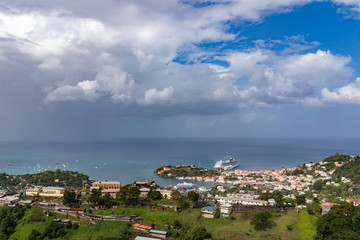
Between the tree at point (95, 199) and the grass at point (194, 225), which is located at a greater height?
the tree at point (95, 199)

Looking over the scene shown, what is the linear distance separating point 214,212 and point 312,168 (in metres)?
70.0

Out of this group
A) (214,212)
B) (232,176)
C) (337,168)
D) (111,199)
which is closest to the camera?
(214,212)

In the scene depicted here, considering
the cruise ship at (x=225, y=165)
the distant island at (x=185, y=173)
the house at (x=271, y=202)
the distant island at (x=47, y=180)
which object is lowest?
the house at (x=271, y=202)

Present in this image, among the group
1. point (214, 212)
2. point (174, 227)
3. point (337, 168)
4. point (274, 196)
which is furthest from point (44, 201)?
point (337, 168)

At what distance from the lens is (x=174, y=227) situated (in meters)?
31.5

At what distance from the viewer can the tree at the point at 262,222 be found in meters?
30.3

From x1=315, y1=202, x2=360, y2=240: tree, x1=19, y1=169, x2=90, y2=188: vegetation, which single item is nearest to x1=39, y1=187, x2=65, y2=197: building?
x1=19, y1=169, x2=90, y2=188: vegetation

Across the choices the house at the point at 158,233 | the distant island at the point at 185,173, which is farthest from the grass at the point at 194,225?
the distant island at the point at 185,173

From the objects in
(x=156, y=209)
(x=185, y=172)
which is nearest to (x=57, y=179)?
(x=185, y=172)

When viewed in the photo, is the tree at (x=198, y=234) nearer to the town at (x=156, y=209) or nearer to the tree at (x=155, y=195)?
the town at (x=156, y=209)

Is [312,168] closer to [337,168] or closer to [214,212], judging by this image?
[337,168]

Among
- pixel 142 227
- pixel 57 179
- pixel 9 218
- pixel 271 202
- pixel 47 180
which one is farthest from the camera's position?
pixel 57 179

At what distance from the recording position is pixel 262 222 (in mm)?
30578

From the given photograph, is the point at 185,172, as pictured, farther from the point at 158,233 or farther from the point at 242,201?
the point at 158,233
